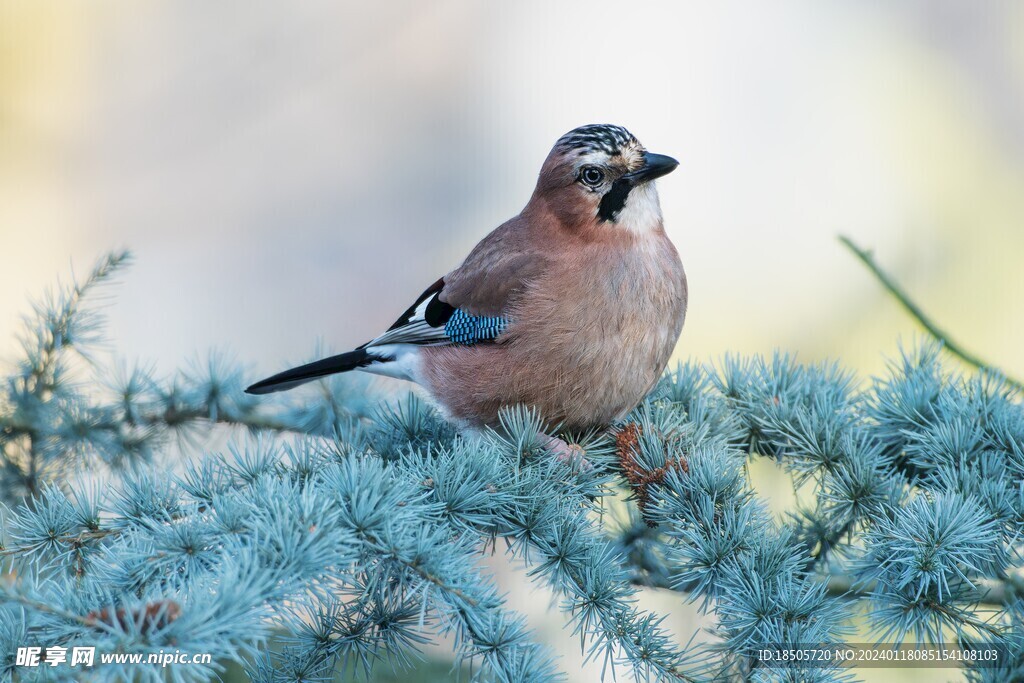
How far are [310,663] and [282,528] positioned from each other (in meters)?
0.50

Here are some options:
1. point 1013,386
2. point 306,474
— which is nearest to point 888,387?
point 1013,386

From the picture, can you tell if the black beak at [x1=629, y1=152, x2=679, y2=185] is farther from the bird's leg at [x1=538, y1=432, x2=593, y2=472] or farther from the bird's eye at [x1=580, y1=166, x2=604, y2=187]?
the bird's leg at [x1=538, y1=432, x2=593, y2=472]

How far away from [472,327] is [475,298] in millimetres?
92

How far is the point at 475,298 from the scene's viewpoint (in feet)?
8.64

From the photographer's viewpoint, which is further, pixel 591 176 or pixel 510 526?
pixel 591 176

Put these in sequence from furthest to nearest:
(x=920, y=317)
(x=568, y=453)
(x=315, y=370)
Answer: (x=315, y=370), (x=920, y=317), (x=568, y=453)

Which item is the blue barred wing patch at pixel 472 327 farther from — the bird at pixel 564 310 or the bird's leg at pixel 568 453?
the bird's leg at pixel 568 453

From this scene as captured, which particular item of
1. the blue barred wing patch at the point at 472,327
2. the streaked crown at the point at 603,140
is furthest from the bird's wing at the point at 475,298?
the streaked crown at the point at 603,140

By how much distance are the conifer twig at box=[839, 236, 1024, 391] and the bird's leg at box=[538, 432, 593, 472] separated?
34.2 inches

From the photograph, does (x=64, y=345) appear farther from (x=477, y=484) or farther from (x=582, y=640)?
(x=582, y=640)

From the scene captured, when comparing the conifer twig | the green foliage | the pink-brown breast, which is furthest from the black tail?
the conifer twig

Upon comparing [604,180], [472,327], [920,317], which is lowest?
[920,317]

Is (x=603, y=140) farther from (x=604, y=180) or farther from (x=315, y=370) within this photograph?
(x=315, y=370)

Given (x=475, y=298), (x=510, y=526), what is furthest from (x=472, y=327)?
(x=510, y=526)
